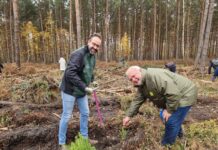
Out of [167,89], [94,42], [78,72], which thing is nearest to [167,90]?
[167,89]

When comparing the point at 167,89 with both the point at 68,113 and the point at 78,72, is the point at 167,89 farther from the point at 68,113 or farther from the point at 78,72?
the point at 68,113

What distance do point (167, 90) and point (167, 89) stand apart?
0.05 feet

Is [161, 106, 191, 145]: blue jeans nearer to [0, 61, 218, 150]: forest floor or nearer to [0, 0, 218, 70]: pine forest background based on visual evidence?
[0, 61, 218, 150]: forest floor

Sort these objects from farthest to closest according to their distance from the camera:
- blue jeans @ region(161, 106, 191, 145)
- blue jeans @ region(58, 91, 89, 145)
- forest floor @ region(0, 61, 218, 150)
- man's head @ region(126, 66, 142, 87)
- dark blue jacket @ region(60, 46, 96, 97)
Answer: forest floor @ region(0, 61, 218, 150)
blue jeans @ region(58, 91, 89, 145)
dark blue jacket @ region(60, 46, 96, 97)
blue jeans @ region(161, 106, 191, 145)
man's head @ region(126, 66, 142, 87)

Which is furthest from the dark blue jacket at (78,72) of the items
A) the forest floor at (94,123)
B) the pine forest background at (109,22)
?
the pine forest background at (109,22)

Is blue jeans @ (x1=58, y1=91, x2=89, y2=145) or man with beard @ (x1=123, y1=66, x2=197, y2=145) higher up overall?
man with beard @ (x1=123, y1=66, x2=197, y2=145)

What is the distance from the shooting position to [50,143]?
194 inches

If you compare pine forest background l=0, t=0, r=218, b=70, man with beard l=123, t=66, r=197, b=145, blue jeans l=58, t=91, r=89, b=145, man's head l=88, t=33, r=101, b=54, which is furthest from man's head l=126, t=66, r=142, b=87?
pine forest background l=0, t=0, r=218, b=70

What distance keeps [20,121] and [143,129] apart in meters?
2.84

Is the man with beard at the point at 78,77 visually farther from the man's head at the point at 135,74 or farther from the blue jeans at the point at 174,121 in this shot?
the blue jeans at the point at 174,121

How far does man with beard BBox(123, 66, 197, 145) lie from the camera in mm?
3428

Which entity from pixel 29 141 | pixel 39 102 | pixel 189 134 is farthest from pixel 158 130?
pixel 39 102

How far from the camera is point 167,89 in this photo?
3.41 metres

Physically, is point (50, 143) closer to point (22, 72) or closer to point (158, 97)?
point (158, 97)
